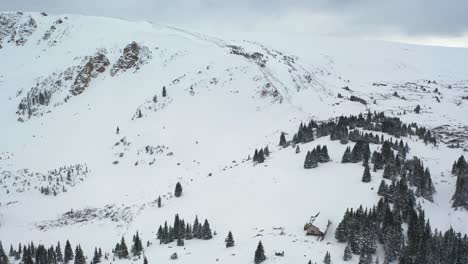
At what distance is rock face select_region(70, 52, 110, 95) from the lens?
17543 cm

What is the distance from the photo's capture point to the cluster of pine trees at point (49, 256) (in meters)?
78.6

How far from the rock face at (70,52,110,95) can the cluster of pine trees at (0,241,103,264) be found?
99.1 metres

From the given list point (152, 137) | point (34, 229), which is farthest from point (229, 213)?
point (152, 137)

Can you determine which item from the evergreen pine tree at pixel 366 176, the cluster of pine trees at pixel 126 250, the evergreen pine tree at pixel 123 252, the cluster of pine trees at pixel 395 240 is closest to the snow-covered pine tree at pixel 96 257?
the cluster of pine trees at pixel 126 250

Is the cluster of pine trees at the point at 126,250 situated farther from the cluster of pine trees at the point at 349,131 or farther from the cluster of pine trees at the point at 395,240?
the cluster of pine trees at the point at 349,131

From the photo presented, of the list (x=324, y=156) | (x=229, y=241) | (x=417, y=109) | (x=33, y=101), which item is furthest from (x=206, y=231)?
(x=417, y=109)

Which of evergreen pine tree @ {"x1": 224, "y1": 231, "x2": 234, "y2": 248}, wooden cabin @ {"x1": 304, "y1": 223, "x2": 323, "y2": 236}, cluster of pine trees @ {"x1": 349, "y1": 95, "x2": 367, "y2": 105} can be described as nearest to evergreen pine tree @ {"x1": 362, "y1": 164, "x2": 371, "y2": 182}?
wooden cabin @ {"x1": 304, "y1": 223, "x2": 323, "y2": 236}

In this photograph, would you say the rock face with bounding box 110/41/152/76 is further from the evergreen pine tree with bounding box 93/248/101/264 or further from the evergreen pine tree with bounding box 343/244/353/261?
the evergreen pine tree with bounding box 343/244/353/261

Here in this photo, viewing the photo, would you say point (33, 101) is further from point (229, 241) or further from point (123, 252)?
point (229, 241)

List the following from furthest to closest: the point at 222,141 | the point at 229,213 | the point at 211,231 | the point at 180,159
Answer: the point at 222,141
the point at 180,159
the point at 229,213
the point at 211,231

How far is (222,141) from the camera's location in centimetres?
14138

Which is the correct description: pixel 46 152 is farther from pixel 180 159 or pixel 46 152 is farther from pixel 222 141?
pixel 222 141

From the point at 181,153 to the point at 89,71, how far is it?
242 feet

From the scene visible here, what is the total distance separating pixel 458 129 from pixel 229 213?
358ft
